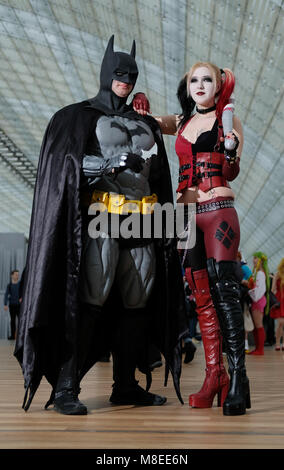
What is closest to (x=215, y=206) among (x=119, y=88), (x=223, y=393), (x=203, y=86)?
(x=203, y=86)

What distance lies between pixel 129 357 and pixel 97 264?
0.55 meters

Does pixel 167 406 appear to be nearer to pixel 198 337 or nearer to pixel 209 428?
pixel 209 428

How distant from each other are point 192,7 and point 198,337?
283 inches

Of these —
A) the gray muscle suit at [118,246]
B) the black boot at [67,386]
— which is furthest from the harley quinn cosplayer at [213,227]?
the black boot at [67,386]

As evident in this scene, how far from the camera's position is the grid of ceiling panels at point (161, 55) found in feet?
48.8

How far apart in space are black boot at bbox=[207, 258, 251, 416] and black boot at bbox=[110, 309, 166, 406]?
1.31ft

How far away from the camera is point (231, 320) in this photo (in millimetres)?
3293

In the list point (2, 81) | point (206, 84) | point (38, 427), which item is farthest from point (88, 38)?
point (38, 427)

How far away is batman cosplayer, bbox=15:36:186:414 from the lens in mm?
3150

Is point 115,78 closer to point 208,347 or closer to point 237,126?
point 237,126

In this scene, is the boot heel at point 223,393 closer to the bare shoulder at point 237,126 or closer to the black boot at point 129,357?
the black boot at point 129,357

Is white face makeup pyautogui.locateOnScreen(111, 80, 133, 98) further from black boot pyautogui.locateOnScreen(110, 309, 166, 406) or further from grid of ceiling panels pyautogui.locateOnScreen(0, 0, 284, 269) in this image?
grid of ceiling panels pyautogui.locateOnScreen(0, 0, 284, 269)

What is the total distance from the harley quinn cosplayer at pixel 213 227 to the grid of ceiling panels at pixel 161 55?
10.4 metres

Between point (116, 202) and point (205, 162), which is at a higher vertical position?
point (205, 162)
